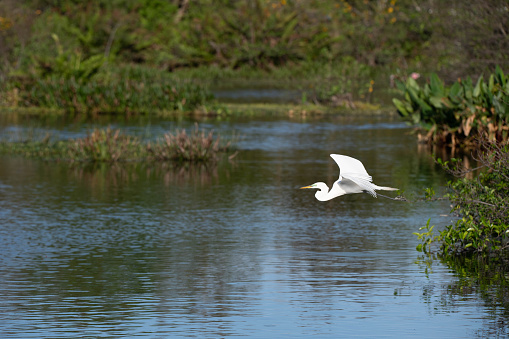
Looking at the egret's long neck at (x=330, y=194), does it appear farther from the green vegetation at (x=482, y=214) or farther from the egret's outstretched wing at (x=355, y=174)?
the green vegetation at (x=482, y=214)

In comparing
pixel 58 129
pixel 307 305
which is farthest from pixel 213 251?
pixel 58 129

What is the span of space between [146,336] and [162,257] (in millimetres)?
3463

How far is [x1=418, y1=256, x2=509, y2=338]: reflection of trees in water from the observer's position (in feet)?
26.5

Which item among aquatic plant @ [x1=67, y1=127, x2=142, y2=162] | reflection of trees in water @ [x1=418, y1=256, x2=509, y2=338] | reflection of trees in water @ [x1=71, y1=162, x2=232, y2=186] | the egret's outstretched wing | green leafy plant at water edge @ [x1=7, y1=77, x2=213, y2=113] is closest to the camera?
reflection of trees in water @ [x1=418, y1=256, x2=509, y2=338]

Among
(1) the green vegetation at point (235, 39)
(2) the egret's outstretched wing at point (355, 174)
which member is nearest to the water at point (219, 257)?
(2) the egret's outstretched wing at point (355, 174)

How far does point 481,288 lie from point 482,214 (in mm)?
1589

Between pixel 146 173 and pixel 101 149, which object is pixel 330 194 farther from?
pixel 101 149

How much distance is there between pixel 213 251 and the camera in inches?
452

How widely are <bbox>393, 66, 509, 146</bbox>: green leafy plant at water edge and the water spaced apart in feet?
7.36

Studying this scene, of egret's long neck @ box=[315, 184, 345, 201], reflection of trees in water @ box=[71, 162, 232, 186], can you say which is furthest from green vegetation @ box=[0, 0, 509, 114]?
egret's long neck @ box=[315, 184, 345, 201]

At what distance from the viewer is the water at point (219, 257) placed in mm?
8133

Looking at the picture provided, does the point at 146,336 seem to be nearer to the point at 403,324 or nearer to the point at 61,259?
the point at 403,324

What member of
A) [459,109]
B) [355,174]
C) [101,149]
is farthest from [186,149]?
[355,174]

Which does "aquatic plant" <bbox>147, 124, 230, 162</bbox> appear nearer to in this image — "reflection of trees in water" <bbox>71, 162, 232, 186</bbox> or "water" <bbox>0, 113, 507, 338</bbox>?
"reflection of trees in water" <bbox>71, 162, 232, 186</bbox>
